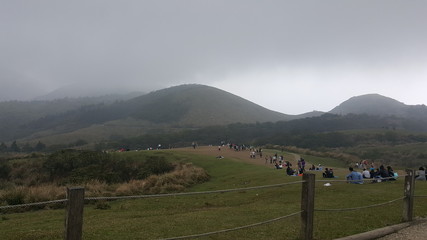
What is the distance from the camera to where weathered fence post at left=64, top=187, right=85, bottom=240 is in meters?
4.35

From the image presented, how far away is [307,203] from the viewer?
22.7 feet

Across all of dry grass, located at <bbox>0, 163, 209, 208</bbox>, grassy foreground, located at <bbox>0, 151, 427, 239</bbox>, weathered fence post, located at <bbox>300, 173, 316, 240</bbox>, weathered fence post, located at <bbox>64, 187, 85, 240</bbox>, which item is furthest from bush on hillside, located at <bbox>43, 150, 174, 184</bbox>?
weathered fence post, located at <bbox>64, 187, 85, 240</bbox>

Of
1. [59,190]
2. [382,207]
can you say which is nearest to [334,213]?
[382,207]

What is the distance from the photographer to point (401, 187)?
19.5m

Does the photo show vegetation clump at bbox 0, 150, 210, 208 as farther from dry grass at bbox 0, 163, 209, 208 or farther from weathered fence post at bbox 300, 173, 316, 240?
weathered fence post at bbox 300, 173, 316, 240

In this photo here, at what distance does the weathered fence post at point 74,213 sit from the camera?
14.3 feet

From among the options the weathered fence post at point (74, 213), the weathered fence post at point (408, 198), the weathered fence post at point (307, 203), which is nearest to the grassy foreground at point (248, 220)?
the weathered fence post at point (408, 198)

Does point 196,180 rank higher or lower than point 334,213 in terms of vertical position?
lower

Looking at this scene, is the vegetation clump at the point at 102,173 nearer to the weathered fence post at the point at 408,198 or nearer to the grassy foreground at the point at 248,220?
the grassy foreground at the point at 248,220

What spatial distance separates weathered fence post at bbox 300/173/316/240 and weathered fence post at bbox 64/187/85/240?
4.28 meters

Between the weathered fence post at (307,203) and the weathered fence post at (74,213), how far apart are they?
4.28m

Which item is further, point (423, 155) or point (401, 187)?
point (423, 155)

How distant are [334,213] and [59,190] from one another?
2014 centimetres

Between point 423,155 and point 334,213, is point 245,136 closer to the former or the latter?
point 423,155
